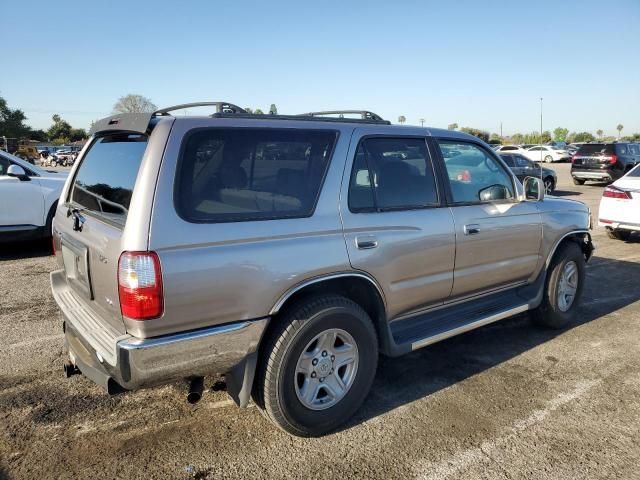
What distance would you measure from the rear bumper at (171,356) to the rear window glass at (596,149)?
21.3 meters

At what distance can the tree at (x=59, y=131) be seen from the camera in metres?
85.9

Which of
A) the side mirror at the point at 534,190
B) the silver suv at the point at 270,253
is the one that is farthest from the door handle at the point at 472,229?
the side mirror at the point at 534,190

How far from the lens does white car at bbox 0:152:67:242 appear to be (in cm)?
746

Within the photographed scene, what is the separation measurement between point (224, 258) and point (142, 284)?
405mm

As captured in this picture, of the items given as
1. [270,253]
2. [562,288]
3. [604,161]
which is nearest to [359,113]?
[270,253]

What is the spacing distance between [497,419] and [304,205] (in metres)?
1.84

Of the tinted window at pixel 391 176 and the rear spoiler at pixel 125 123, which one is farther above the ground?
the rear spoiler at pixel 125 123

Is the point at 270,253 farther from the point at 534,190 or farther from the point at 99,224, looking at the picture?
the point at 534,190

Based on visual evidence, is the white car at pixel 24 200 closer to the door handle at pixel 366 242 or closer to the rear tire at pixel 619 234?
the door handle at pixel 366 242

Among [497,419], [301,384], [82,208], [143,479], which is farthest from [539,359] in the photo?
[82,208]

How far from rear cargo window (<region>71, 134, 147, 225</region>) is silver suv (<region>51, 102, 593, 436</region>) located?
0.05 feet

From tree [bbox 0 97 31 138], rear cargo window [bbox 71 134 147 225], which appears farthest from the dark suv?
tree [bbox 0 97 31 138]

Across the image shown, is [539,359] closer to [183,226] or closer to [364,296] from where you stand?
[364,296]

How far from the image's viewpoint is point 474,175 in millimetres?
4094
